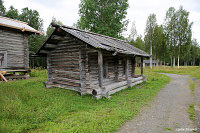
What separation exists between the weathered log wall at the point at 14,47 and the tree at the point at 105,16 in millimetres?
13077

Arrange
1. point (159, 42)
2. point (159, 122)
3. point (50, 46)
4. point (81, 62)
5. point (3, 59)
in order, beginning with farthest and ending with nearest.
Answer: point (159, 42) → point (3, 59) → point (50, 46) → point (81, 62) → point (159, 122)

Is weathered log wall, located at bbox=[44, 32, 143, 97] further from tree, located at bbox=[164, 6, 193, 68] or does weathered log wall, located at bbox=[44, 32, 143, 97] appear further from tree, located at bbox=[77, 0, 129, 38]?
tree, located at bbox=[164, 6, 193, 68]

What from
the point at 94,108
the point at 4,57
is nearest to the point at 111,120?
the point at 94,108

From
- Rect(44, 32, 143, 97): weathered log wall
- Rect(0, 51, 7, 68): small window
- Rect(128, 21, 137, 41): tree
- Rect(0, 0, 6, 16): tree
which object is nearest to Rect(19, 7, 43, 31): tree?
Rect(0, 0, 6, 16): tree

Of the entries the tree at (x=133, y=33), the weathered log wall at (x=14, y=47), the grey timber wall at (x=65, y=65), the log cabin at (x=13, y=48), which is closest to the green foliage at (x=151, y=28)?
the tree at (x=133, y=33)

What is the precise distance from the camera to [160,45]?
35.5m

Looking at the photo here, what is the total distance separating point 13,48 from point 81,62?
911cm

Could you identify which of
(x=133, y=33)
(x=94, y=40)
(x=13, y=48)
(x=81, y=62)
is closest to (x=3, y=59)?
(x=13, y=48)

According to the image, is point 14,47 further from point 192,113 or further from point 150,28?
point 150,28

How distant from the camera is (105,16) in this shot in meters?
23.5

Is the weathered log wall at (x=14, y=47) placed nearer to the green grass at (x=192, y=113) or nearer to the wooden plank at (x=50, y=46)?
the wooden plank at (x=50, y=46)

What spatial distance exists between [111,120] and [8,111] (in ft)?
11.9

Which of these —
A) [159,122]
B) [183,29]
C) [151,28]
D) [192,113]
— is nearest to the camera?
[159,122]

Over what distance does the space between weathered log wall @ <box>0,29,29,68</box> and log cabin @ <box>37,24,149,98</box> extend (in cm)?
460
